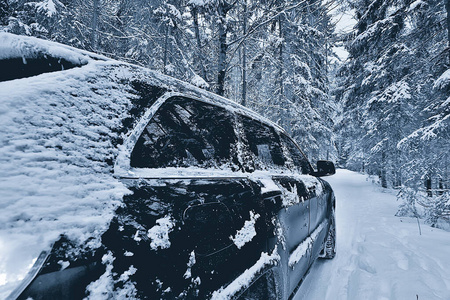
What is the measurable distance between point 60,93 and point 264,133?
6.26 ft

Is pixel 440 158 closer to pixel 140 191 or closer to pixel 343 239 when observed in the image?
pixel 343 239

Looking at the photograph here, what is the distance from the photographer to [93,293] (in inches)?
28.7

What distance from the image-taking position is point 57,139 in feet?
2.94

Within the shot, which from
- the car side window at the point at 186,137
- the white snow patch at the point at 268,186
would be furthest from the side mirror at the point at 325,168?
the car side window at the point at 186,137

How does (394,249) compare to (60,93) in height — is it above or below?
below

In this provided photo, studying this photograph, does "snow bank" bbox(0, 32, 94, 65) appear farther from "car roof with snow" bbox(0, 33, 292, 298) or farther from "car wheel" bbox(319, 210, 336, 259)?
"car wheel" bbox(319, 210, 336, 259)

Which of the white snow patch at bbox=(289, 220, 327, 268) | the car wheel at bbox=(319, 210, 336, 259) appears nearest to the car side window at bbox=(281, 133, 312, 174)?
the white snow patch at bbox=(289, 220, 327, 268)

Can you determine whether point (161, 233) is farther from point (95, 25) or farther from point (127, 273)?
point (95, 25)

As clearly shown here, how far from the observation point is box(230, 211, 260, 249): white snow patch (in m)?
1.42

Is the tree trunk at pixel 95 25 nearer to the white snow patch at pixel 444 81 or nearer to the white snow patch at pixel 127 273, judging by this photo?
the white snow patch at pixel 127 273

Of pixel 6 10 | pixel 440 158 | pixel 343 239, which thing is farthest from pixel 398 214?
pixel 6 10

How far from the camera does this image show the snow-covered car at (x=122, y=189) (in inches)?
29.0

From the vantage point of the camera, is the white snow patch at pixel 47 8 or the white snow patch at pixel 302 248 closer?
the white snow patch at pixel 302 248

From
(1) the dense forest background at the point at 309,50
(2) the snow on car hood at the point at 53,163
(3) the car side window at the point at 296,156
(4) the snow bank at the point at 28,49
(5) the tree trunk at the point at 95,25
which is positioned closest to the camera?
(2) the snow on car hood at the point at 53,163
